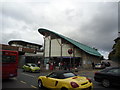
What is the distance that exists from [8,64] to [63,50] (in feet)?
77.2

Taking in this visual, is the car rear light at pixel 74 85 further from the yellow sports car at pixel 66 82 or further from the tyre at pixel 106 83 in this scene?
the tyre at pixel 106 83

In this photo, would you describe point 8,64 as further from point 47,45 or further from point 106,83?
point 47,45

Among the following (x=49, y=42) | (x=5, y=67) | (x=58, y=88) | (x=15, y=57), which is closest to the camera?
(x=58, y=88)

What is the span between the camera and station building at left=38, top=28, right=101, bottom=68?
105 ft

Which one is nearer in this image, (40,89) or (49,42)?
(40,89)

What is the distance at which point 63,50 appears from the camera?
3331 cm

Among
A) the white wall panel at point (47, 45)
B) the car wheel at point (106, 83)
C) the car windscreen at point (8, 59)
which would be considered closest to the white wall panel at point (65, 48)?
the white wall panel at point (47, 45)

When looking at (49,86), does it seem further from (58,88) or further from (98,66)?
(98,66)

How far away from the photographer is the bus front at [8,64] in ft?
33.2

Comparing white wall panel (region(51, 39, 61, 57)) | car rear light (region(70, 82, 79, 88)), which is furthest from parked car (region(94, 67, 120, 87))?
white wall panel (region(51, 39, 61, 57))

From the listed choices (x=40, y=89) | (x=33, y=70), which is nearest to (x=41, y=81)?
(x=40, y=89)

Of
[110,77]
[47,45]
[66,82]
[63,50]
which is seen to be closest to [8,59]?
[66,82]

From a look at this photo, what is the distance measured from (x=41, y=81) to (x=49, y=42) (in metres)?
28.0

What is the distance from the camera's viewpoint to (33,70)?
1862 cm
